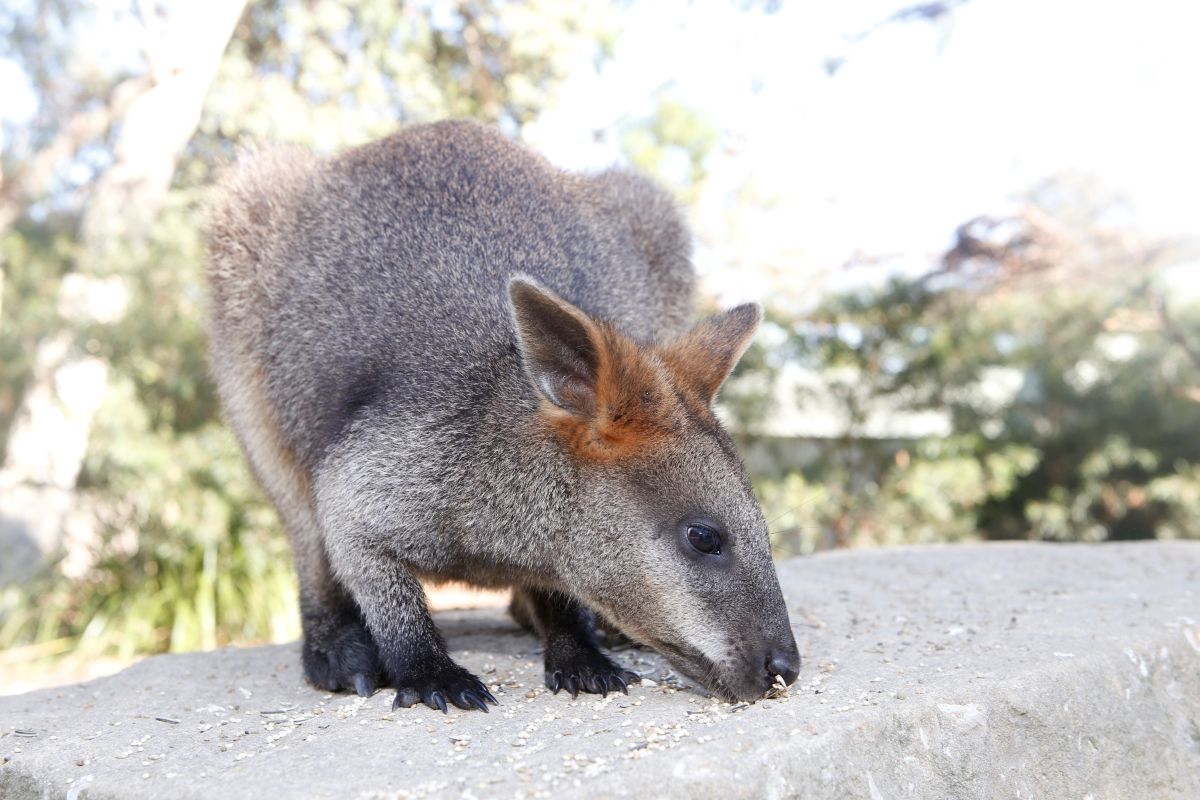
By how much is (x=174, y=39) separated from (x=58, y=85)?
10.2 meters

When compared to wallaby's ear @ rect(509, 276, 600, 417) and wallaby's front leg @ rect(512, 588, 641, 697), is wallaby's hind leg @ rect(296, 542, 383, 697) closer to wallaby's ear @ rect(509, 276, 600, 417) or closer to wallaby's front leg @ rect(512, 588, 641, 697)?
wallaby's front leg @ rect(512, 588, 641, 697)

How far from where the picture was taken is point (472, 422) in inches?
162

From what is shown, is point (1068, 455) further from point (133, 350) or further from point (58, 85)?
point (58, 85)

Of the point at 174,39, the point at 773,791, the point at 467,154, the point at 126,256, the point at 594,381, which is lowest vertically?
the point at 773,791

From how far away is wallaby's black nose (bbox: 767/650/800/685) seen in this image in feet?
11.5

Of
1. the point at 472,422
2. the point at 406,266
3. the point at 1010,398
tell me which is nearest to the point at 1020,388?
the point at 1010,398

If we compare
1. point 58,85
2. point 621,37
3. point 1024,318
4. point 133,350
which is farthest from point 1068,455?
point 58,85

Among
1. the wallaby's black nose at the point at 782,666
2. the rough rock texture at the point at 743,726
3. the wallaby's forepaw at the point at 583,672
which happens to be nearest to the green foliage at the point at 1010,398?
the rough rock texture at the point at 743,726

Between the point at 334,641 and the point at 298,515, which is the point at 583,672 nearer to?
the point at 334,641

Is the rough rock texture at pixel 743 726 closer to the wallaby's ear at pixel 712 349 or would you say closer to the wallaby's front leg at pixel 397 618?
the wallaby's front leg at pixel 397 618

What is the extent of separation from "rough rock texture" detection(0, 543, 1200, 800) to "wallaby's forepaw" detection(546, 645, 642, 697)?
2.8 inches

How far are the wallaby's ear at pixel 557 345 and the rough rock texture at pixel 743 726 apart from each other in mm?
1139

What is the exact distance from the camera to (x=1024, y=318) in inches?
501

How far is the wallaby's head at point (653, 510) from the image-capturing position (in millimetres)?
3609
